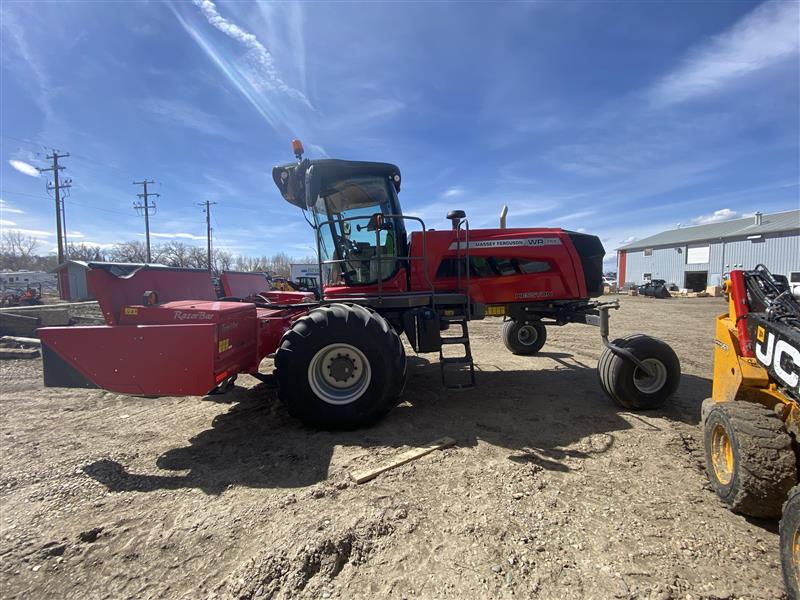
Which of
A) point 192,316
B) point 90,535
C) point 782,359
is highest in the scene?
point 192,316

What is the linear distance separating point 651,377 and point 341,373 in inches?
142

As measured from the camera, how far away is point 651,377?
15.3ft

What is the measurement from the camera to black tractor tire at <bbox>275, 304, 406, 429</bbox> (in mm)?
3979

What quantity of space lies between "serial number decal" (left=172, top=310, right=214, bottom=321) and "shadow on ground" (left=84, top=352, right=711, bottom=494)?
1.20 m

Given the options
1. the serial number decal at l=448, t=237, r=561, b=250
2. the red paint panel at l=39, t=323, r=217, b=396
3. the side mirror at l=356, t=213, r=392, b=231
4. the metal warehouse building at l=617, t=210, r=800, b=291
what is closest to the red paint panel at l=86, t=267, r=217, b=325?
the red paint panel at l=39, t=323, r=217, b=396

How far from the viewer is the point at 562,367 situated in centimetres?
682

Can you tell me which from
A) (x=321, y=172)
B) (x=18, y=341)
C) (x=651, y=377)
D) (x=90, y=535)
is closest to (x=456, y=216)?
(x=321, y=172)

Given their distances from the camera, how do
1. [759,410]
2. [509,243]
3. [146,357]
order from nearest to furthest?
[759,410] < [146,357] < [509,243]

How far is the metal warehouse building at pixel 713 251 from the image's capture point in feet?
102

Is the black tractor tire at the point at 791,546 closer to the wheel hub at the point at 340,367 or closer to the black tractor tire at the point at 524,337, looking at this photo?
the wheel hub at the point at 340,367

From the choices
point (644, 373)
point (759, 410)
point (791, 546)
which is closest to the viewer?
point (791, 546)

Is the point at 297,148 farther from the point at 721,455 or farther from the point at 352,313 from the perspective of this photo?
the point at 721,455

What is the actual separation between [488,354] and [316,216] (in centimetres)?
449

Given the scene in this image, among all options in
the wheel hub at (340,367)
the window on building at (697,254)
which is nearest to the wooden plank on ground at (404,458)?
the wheel hub at (340,367)
